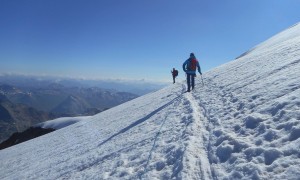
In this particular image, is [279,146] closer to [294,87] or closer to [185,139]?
[185,139]

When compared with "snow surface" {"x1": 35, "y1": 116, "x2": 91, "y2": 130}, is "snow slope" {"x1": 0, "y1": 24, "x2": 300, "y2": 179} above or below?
above

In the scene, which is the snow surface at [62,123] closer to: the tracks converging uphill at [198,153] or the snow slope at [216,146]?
the snow slope at [216,146]

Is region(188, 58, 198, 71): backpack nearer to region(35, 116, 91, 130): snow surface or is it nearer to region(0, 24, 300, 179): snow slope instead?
region(0, 24, 300, 179): snow slope

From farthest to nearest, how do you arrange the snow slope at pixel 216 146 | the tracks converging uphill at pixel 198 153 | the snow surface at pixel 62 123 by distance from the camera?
the snow surface at pixel 62 123 → the tracks converging uphill at pixel 198 153 → the snow slope at pixel 216 146

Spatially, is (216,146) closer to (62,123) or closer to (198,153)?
(198,153)

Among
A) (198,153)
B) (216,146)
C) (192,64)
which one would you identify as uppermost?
(192,64)

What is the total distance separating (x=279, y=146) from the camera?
768 cm

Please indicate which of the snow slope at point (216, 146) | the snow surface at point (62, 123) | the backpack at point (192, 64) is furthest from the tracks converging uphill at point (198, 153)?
the snow surface at point (62, 123)

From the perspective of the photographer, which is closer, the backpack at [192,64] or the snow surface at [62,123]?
the backpack at [192,64]

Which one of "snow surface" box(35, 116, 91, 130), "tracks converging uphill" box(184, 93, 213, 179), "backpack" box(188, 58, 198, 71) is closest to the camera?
"tracks converging uphill" box(184, 93, 213, 179)

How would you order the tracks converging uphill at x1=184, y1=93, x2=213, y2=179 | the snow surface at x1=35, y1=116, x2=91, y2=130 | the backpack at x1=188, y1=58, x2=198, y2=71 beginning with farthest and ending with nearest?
the snow surface at x1=35, y1=116, x2=91, y2=130, the backpack at x1=188, y1=58, x2=198, y2=71, the tracks converging uphill at x1=184, y1=93, x2=213, y2=179

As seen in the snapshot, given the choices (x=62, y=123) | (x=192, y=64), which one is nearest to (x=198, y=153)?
(x=192, y=64)

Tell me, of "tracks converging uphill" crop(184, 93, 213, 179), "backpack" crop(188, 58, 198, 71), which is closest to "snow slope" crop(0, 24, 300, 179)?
"tracks converging uphill" crop(184, 93, 213, 179)

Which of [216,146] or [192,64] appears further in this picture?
[192,64]
